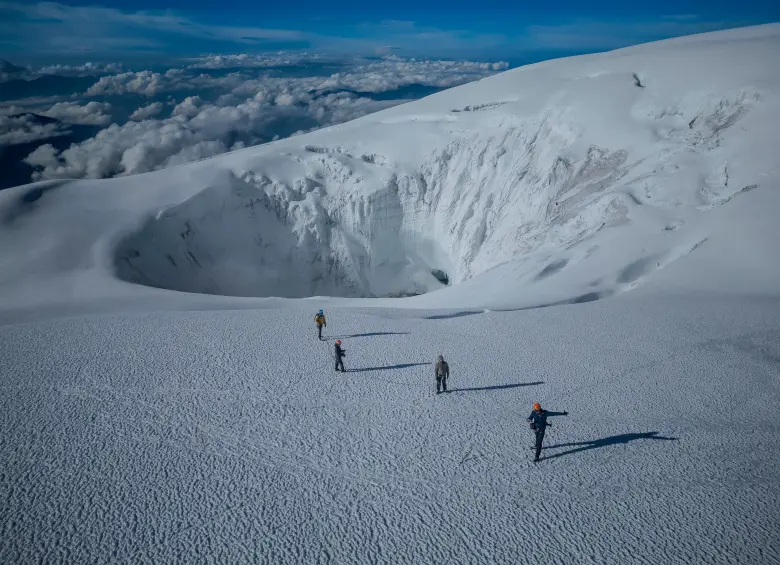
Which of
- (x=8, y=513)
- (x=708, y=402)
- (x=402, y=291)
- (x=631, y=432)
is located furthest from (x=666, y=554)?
(x=402, y=291)

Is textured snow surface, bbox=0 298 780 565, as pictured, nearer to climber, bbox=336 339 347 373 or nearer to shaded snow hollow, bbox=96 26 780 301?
climber, bbox=336 339 347 373

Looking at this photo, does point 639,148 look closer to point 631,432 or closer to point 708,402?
point 708,402

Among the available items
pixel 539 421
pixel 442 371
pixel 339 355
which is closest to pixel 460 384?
pixel 442 371

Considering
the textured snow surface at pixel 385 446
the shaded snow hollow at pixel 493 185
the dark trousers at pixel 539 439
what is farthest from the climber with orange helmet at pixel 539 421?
the shaded snow hollow at pixel 493 185

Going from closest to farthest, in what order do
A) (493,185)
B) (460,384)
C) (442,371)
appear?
(442,371)
(460,384)
(493,185)

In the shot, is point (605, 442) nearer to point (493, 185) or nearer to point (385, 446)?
point (385, 446)

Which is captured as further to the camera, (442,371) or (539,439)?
(442,371)
